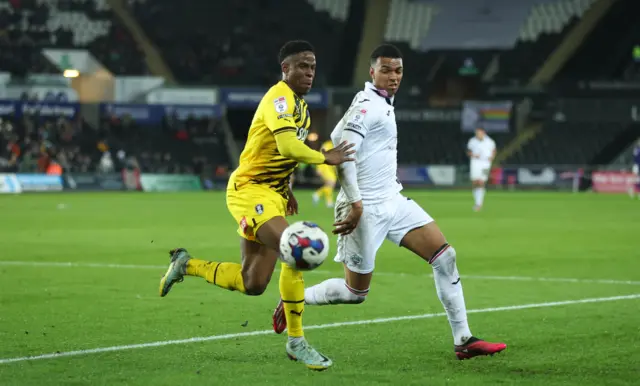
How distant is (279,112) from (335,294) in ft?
5.80

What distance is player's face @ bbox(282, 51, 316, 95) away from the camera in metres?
7.89

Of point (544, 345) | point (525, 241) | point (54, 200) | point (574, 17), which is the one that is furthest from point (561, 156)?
point (544, 345)

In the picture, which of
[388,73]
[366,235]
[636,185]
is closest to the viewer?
[366,235]

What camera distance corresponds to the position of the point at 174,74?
53188 millimetres

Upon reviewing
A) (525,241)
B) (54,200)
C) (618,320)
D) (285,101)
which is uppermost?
(285,101)

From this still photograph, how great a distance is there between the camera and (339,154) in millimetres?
7809

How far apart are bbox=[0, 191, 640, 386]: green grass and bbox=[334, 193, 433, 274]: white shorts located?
2.28 ft

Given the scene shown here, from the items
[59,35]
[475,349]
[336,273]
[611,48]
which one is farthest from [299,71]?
[611,48]

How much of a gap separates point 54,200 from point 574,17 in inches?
1200

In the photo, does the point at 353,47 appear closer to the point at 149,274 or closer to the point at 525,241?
the point at 525,241

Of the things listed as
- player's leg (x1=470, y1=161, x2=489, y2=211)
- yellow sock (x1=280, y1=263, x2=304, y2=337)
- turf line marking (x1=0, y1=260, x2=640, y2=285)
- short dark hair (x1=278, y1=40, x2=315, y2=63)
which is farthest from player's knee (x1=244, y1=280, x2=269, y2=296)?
player's leg (x1=470, y1=161, x2=489, y2=211)

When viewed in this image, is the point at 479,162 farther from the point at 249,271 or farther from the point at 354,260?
the point at 249,271

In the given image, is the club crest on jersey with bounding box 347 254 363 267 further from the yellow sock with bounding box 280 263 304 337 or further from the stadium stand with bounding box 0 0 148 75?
the stadium stand with bounding box 0 0 148 75

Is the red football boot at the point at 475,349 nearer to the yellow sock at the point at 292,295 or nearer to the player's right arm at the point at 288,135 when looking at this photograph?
the yellow sock at the point at 292,295
